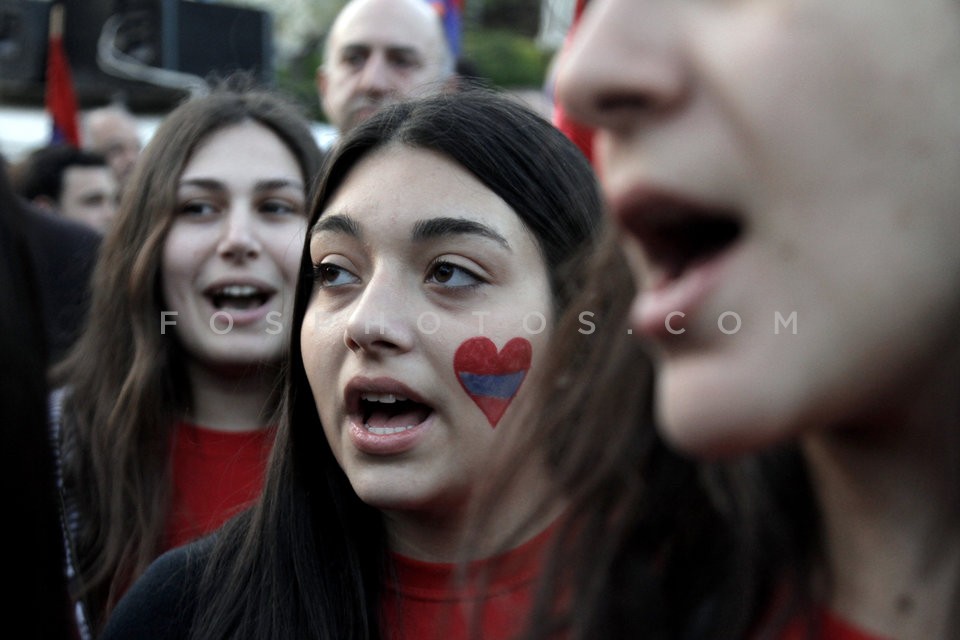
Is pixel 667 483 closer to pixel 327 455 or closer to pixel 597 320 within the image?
pixel 597 320

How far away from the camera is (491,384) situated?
2.02 meters

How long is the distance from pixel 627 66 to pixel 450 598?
1155mm

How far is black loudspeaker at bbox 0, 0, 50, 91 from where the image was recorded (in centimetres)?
1099

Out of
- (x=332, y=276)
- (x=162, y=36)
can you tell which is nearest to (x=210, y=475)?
(x=332, y=276)

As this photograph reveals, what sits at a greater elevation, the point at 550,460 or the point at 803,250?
the point at 803,250

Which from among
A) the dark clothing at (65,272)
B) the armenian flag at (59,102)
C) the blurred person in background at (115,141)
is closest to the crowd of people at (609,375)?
the dark clothing at (65,272)

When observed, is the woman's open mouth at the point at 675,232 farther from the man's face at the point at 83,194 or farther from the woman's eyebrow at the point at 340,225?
the man's face at the point at 83,194

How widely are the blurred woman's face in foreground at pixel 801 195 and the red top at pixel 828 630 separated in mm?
269

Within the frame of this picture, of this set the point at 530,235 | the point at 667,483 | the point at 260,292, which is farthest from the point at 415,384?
the point at 260,292

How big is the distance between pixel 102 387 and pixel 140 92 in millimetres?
12351

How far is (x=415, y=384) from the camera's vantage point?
6.51 ft

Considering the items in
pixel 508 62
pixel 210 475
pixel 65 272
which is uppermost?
pixel 210 475

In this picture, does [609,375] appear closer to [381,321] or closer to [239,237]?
[381,321]

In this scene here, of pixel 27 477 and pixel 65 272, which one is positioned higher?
pixel 27 477
